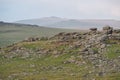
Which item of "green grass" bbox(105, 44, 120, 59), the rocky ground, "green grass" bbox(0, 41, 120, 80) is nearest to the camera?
"green grass" bbox(0, 41, 120, 80)

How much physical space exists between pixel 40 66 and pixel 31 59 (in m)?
9.32

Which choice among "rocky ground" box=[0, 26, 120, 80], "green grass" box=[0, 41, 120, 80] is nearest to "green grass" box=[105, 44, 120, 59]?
"rocky ground" box=[0, 26, 120, 80]

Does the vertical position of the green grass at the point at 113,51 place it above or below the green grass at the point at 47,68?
above

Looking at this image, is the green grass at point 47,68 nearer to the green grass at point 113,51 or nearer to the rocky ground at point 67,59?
the rocky ground at point 67,59

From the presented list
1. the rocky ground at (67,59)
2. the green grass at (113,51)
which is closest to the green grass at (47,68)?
the rocky ground at (67,59)

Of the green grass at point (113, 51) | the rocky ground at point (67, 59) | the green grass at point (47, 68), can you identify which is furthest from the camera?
the green grass at point (113, 51)

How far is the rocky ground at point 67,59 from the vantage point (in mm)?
85062

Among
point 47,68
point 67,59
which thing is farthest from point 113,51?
point 47,68

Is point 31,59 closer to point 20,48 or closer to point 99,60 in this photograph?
point 20,48

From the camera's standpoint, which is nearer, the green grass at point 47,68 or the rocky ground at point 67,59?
the green grass at point 47,68

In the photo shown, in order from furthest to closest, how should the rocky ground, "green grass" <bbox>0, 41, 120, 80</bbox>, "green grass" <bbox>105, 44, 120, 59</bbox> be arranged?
"green grass" <bbox>105, 44, 120, 59</bbox> < the rocky ground < "green grass" <bbox>0, 41, 120, 80</bbox>

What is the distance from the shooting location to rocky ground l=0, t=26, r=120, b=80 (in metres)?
85.1

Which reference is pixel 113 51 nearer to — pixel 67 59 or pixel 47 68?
pixel 67 59

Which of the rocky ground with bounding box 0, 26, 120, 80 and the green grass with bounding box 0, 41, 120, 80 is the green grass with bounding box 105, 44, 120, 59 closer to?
the rocky ground with bounding box 0, 26, 120, 80
